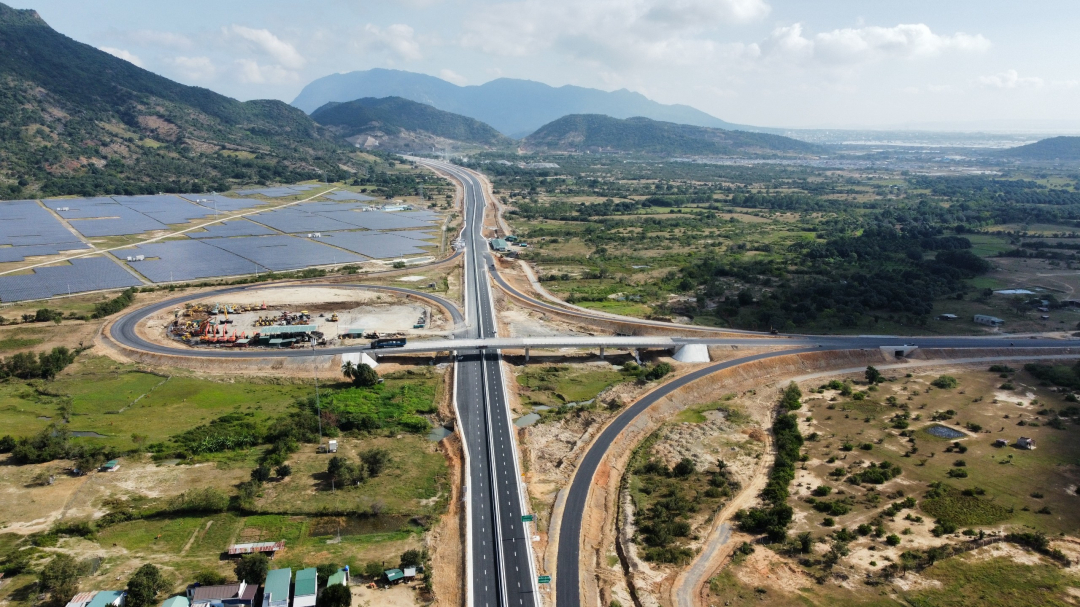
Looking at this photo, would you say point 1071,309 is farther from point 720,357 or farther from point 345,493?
point 345,493

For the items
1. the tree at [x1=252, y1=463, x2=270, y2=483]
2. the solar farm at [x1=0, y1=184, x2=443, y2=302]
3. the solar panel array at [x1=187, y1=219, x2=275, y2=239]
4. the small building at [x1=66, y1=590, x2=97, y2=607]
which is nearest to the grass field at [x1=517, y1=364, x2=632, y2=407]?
the tree at [x1=252, y1=463, x2=270, y2=483]

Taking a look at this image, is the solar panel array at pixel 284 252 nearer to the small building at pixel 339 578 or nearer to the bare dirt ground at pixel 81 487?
the bare dirt ground at pixel 81 487

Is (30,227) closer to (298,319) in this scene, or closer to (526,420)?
(298,319)

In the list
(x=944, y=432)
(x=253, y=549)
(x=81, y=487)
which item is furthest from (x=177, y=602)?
(x=944, y=432)

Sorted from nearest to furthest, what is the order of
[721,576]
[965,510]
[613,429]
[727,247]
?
[721,576] → [965,510] → [613,429] → [727,247]

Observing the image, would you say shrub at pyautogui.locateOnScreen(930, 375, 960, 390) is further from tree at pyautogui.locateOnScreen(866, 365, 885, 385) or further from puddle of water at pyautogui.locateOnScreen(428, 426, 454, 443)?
puddle of water at pyautogui.locateOnScreen(428, 426, 454, 443)

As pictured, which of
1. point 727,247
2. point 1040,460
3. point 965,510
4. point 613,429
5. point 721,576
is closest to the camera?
point 721,576

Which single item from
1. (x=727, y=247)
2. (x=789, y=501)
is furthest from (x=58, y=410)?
(x=727, y=247)
